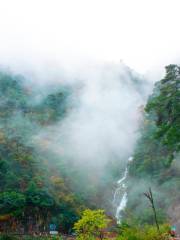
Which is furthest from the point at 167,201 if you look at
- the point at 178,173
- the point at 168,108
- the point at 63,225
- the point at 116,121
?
the point at 116,121

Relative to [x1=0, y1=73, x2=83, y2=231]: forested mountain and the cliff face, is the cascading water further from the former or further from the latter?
the cliff face

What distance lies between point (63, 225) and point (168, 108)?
122ft

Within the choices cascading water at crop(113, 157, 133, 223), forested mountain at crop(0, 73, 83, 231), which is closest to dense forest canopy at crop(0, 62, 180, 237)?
forested mountain at crop(0, 73, 83, 231)

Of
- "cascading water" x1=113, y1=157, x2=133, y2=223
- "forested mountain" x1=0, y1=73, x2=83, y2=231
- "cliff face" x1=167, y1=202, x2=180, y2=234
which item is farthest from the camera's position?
"cascading water" x1=113, y1=157, x2=133, y2=223

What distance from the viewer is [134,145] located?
91.9m

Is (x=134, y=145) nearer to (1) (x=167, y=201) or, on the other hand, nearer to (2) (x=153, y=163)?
(2) (x=153, y=163)

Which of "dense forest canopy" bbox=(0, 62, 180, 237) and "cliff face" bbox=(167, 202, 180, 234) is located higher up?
"dense forest canopy" bbox=(0, 62, 180, 237)

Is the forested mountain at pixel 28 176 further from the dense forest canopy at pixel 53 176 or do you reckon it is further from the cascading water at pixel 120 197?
the cascading water at pixel 120 197

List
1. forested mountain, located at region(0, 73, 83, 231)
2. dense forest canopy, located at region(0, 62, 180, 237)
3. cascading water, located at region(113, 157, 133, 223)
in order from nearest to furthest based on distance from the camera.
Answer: forested mountain, located at region(0, 73, 83, 231)
dense forest canopy, located at region(0, 62, 180, 237)
cascading water, located at region(113, 157, 133, 223)

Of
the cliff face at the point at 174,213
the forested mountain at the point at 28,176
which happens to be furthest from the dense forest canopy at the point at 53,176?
the cliff face at the point at 174,213

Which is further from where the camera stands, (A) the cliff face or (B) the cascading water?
(B) the cascading water

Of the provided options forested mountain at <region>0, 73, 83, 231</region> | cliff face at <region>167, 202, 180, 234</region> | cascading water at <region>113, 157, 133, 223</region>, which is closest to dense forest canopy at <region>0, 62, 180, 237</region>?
forested mountain at <region>0, 73, 83, 231</region>

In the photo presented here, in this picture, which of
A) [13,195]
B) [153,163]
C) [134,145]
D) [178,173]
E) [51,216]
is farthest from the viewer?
[134,145]

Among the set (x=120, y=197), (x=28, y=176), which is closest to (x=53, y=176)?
(x=28, y=176)
